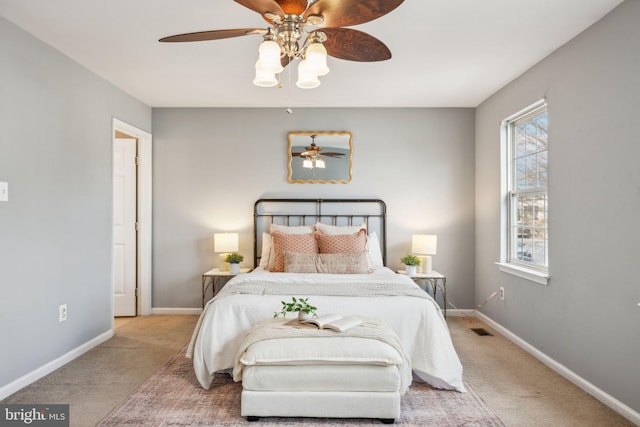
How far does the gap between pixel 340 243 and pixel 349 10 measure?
2.71 metres

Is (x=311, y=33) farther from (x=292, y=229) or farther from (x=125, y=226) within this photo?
(x=125, y=226)

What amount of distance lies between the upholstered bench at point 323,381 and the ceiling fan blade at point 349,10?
1.73 meters

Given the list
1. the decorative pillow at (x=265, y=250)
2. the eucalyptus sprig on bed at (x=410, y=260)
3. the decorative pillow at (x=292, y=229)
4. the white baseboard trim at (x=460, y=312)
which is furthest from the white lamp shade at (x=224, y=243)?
the white baseboard trim at (x=460, y=312)

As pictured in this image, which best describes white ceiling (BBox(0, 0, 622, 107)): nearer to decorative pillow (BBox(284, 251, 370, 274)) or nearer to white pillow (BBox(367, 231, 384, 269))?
white pillow (BBox(367, 231, 384, 269))

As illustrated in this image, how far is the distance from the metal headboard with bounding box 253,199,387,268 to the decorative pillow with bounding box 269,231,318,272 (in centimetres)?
69

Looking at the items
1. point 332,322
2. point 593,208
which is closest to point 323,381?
point 332,322

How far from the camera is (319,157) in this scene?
4.99m

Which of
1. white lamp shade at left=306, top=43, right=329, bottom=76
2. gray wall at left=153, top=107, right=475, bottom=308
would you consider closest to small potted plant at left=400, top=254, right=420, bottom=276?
gray wall at left=153, top=107, right=475, bottom=308

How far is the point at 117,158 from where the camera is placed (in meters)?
4.89

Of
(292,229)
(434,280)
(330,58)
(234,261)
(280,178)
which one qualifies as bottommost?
(434,280)

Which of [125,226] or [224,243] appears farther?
[125,226]

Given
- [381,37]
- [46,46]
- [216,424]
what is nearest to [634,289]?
[381,37]

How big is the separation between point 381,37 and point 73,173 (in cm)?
275

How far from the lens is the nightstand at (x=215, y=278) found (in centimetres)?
448
